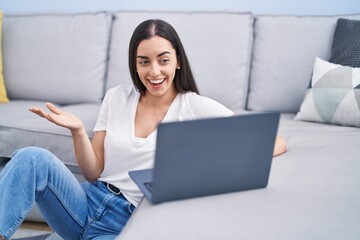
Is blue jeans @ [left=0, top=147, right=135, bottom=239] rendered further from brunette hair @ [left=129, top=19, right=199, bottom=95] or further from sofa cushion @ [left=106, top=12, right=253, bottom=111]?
sofa cushion @ [left=106, top=12, right=253, bottom=111]

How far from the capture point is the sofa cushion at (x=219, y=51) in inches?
80.4

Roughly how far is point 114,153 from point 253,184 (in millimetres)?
475

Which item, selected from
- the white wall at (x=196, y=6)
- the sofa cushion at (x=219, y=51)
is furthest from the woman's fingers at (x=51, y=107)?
the white wall at (x=196, y=6)

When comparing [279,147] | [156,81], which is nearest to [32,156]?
[156,81]

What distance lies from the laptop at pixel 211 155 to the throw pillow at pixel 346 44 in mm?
1094

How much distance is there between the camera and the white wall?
7.38 ft

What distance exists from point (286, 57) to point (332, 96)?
354 millimetres

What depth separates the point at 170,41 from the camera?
1282 millimetres

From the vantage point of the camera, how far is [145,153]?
1.23 metres

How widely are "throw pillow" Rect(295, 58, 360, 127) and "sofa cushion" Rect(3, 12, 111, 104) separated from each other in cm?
103

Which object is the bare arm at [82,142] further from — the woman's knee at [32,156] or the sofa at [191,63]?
the sofa at [191,63]

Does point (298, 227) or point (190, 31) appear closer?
point (298, 227)

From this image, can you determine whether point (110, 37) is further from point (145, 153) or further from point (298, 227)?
point (298, 227)

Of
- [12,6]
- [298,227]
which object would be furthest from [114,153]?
[12,6]
